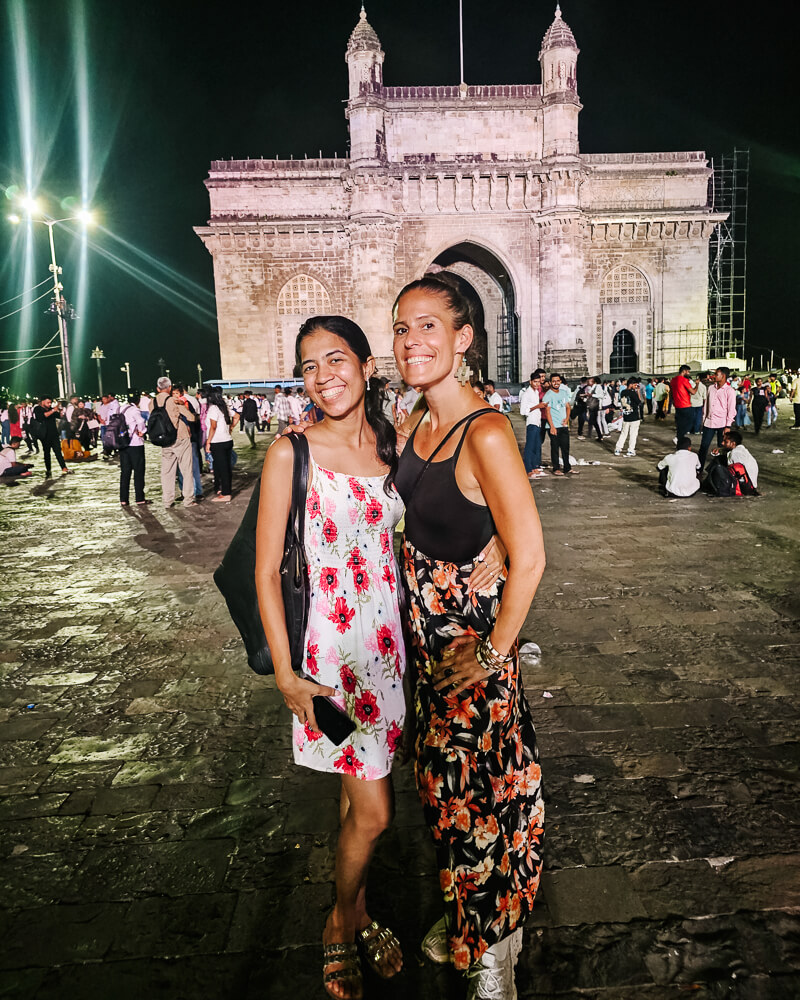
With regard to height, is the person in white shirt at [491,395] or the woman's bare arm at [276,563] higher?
the person in white shirt at [491,395]

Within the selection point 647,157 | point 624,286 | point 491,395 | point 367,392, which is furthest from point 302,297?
point 367,392

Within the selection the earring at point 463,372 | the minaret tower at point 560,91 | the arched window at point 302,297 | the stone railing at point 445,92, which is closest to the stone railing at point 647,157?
the minaret tower at point 560,91

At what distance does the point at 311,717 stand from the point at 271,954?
0.83 meters

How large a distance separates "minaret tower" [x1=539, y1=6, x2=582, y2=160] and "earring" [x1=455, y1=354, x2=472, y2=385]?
97.0ft

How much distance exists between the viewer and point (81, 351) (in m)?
80.2

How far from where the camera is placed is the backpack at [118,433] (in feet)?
→ 29.7

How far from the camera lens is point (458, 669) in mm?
1705

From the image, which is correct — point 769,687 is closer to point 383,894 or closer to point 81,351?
point 383,894

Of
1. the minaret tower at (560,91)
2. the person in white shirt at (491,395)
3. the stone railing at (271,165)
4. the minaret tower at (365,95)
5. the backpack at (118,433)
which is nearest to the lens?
the backpack at (118,433)

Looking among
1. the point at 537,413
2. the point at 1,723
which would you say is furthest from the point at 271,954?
the point at 537,413

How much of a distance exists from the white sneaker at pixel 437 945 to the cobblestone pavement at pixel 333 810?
51 mm

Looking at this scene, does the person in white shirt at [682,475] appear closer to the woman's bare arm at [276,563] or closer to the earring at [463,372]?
the earring at [463,372]

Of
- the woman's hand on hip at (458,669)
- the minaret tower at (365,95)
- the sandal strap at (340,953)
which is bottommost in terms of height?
the sandal strap at (340,953)

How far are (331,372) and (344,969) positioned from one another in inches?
69.0
